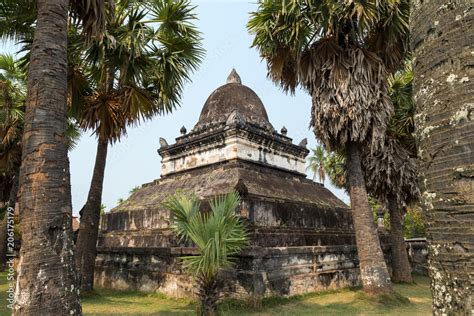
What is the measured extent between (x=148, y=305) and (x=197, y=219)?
3.71 m

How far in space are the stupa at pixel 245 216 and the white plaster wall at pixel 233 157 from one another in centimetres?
4

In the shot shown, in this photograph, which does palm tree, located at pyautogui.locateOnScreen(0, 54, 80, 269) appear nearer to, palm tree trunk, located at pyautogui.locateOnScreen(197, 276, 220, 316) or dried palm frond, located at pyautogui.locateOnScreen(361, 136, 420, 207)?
palm tree trunk, located at pyautogui.locateOnScreen(197, 276, 220, 316)

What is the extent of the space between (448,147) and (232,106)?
14140 mm

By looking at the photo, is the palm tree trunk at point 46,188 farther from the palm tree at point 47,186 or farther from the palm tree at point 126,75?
the palm tree at point 126,75

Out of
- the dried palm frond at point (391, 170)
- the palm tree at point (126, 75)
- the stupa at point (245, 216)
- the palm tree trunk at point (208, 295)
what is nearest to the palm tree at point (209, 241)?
the palm tree trunk at point (208, 295)

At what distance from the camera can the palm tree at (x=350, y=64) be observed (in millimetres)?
8664

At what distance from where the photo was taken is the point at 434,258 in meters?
1.33

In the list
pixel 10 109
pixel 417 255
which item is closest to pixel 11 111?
pixel 10 109

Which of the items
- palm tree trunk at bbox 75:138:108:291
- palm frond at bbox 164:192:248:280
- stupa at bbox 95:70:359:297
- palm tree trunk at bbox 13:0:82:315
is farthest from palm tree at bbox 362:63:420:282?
palm tree trunk at bbox 13:0:82:315

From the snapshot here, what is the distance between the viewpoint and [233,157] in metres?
12.5

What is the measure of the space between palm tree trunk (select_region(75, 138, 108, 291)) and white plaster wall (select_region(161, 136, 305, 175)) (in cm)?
447

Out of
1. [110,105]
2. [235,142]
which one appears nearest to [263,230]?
[235,142]

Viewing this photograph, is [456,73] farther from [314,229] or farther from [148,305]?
[314,229]

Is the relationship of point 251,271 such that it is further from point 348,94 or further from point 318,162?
point 318,162
